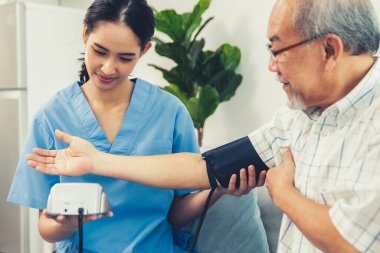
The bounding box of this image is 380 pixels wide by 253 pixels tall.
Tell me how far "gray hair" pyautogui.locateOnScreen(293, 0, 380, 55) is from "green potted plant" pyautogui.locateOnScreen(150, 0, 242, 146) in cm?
182

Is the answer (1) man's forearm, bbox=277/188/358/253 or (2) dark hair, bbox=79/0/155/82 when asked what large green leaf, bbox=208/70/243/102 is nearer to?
(2) dark hair, bbox=79/0/155/82

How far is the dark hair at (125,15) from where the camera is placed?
4.15 feet

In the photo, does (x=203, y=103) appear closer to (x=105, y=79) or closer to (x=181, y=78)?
(x=181, y=78)

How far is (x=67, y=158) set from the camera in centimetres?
121

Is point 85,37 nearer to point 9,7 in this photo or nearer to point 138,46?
point 138,46

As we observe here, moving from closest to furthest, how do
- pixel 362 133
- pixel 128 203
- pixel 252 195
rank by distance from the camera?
pixel 362 133 → pixel 128 203 → pixel 252 195

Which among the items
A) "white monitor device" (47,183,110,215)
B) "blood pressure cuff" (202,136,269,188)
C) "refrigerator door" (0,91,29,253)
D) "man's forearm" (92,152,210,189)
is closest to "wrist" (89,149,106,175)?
"man's forearm" (92,152,210,189)

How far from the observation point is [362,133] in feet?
3.02

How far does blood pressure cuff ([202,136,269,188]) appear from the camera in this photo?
1.19 metres

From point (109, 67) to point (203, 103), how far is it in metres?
1.54

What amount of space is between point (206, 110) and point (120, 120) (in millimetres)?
1473

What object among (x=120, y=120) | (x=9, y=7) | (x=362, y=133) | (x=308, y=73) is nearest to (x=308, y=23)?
(x=308, y=73)

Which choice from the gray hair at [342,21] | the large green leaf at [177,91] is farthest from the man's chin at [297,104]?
the large green leaf at [177,91]

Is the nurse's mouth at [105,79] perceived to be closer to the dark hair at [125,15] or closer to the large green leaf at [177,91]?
the dark hair at [125,15]
